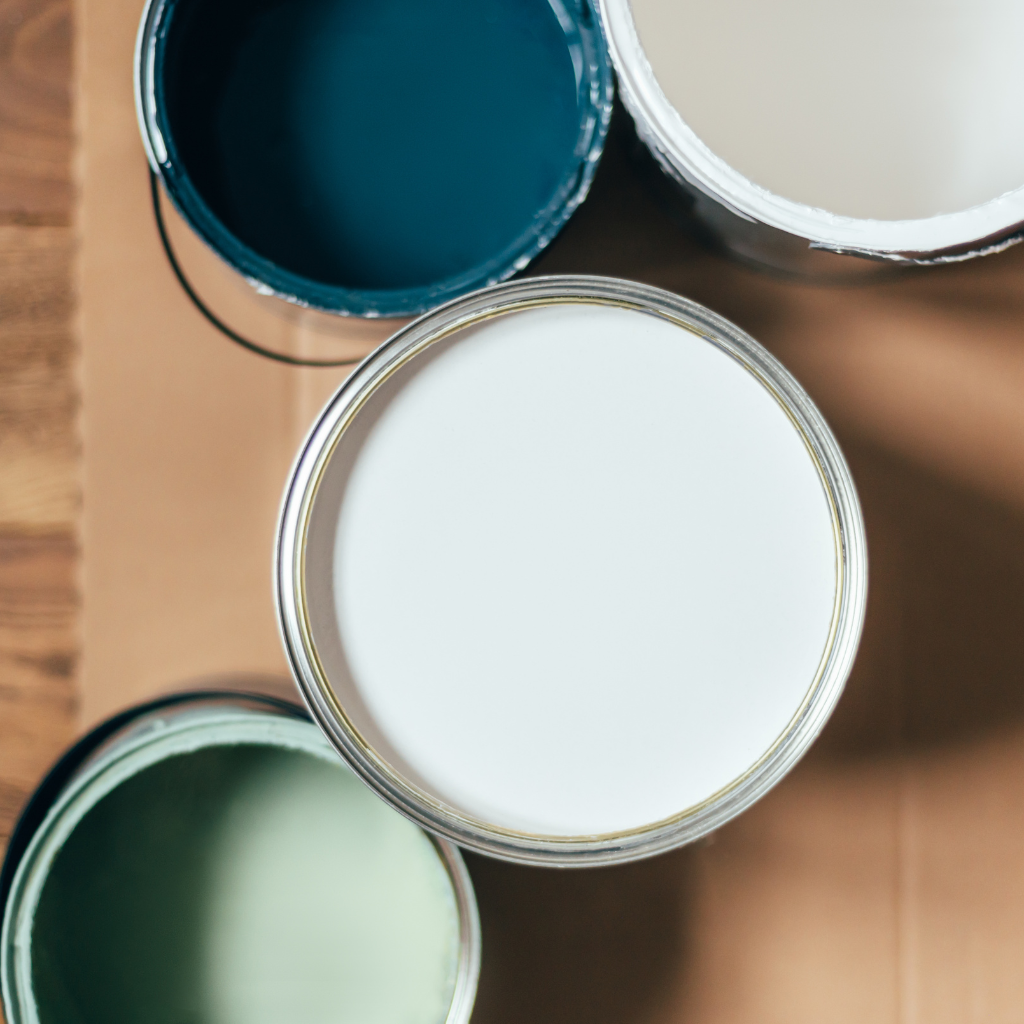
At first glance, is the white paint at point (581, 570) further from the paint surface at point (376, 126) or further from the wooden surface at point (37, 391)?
the wooden surface at point (37, 391)

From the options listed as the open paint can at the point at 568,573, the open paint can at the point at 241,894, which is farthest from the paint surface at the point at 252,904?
the open paint can at the point at 568,573

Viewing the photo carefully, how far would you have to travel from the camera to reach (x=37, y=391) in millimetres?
706

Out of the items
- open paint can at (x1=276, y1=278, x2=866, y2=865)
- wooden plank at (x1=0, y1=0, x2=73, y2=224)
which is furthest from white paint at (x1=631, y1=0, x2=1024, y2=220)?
wooden plank at (x1=0, y1=0, x2=73, y2=224)

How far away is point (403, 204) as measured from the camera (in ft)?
2.06

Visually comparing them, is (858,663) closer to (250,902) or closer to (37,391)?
(250,902)

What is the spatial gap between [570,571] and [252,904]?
300 millimetres

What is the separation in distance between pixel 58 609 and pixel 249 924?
0.83 ft

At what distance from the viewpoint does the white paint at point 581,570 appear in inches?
20.2

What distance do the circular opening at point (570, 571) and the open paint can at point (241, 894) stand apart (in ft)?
0.31

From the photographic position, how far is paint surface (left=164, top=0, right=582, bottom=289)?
616mm

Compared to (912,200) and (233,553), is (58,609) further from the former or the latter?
(912,200)

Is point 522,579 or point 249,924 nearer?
point 522,579

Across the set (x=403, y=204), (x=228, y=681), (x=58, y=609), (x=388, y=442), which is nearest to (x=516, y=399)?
(x=388, y=442)

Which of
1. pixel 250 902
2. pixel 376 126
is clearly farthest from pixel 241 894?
pixel 376 126
